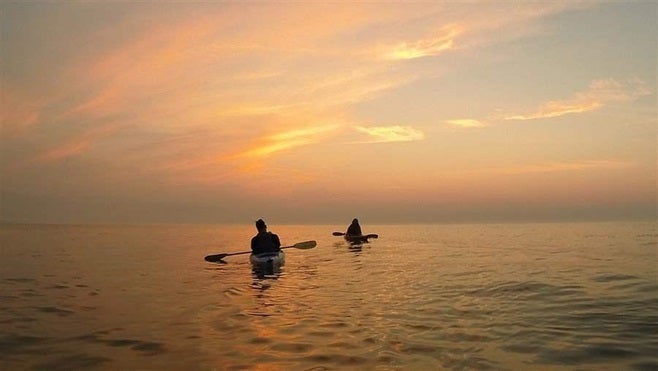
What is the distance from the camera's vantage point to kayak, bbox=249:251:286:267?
80.7 feet

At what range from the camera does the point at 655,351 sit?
886cm

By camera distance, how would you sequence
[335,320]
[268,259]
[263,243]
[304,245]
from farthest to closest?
1. [304,245]
2. [263,243]
3. [268,259]
4. [335,320]

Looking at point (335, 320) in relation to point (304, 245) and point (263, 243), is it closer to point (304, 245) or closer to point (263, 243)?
point (263, 243)

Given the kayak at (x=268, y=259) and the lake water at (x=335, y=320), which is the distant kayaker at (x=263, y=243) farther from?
the lake water at (x=335, y=320)

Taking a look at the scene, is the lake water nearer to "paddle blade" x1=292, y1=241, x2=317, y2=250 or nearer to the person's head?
the person's head

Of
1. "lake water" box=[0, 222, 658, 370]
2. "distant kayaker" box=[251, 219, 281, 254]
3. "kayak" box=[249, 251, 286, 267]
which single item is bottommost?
"lake water" box=[0, 222, 658, 370]

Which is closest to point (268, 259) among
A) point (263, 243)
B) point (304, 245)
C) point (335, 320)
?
point (263, 243)

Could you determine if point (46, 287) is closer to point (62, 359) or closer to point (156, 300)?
point (156, 300)

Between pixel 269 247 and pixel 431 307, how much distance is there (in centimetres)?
1355

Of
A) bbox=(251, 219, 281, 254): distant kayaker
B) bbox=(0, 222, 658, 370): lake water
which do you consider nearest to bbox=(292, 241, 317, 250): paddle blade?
bbox=(251, 219, 281, 254): distant kayaker

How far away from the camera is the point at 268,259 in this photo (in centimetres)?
2467

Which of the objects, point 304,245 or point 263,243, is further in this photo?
point 304,245

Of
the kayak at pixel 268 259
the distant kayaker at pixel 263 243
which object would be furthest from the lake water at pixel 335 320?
the distant kayaker at pixel 263 243

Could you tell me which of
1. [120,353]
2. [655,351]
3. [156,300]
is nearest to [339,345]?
[120,353]
